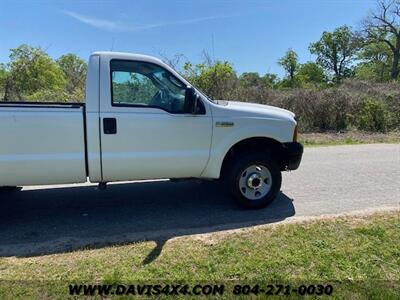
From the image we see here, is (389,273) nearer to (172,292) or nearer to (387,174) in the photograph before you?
(172,292)

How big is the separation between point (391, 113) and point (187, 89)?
13.2m

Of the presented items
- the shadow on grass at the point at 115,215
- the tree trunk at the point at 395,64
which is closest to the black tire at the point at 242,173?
the shadow on grass at the point at 115,215

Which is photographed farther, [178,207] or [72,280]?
[178,207]

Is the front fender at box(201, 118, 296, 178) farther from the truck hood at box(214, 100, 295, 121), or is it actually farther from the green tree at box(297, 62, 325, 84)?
the green tree at box(297, 62, 325, 84)

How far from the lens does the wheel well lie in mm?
4957

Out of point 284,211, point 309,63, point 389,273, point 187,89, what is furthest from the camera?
point 309,63

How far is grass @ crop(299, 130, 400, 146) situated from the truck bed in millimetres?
8413

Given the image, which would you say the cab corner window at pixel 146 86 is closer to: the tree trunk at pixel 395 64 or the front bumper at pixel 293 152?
the front bumper at pixel 293 152

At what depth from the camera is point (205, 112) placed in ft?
15.0

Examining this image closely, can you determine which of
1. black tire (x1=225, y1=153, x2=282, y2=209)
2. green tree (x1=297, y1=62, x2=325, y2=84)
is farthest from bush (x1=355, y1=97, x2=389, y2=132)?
green tree (x1=297, y1=62, x2=325, y2=84)

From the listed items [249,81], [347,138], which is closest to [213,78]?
[249,81]

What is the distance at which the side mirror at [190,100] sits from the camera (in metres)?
4.40

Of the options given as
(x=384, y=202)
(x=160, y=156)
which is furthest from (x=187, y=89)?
(x=384, y=202)

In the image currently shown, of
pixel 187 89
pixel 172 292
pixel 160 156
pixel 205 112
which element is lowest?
pixel 172 292
